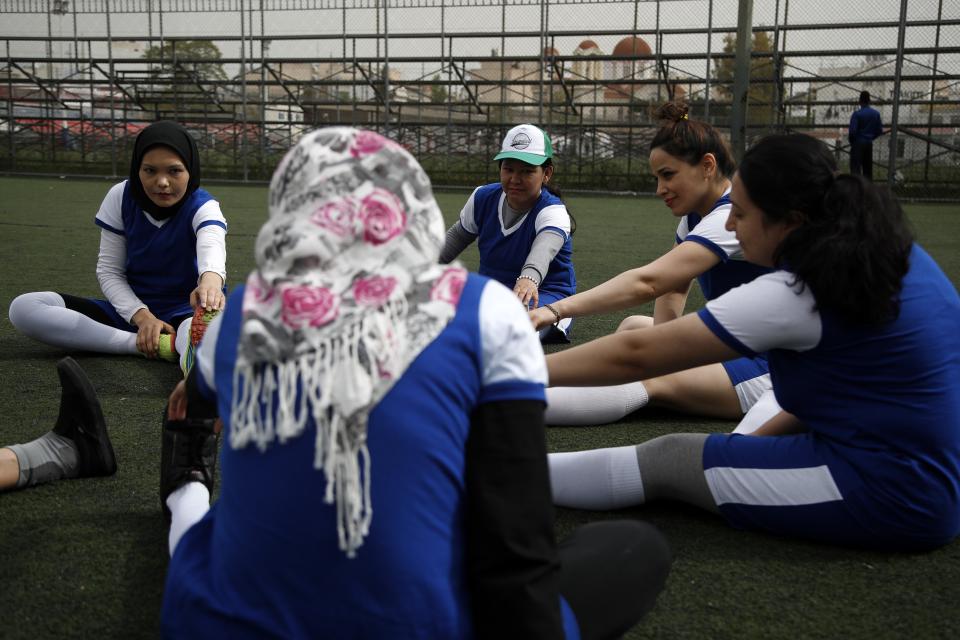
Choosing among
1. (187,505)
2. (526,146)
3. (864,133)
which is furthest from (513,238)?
(864,133)

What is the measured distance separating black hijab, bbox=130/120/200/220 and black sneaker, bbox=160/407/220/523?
2.08 m

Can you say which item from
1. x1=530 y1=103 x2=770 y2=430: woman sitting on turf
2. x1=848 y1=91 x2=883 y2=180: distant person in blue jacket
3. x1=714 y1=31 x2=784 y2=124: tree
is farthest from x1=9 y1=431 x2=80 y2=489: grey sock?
x1=714 y1=31 x2=784 y2=124: tree

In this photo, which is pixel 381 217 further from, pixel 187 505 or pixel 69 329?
pixel 69 329

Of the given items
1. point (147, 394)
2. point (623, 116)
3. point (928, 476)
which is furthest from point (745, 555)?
point (623, 116)

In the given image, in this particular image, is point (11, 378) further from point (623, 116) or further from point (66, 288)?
point (623, 116)

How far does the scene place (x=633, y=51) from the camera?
19.9 meters

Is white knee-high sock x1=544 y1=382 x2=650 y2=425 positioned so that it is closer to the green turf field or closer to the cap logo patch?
the green turf field

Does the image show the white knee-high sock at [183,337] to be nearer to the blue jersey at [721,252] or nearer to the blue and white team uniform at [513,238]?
the blue and white team uniform at [513,238]

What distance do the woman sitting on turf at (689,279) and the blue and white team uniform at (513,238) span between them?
1374 millimetres

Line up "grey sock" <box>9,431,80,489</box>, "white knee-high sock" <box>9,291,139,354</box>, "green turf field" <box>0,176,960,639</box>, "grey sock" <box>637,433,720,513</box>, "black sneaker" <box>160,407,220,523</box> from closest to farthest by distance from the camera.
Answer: "green turf field" <box>0,176,960,639</box> → "black sneaker" <box>160,407,220,523</box> → "grey sock" <box>637,433,720,513</box> → "grey sock" <box>9,431,80,489</box> → "white knee-high sock" <box>9,291,139,354</box>

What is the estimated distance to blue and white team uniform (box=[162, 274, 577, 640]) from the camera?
1.30 metres

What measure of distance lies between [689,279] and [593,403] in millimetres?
583

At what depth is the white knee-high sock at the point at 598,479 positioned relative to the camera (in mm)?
2660

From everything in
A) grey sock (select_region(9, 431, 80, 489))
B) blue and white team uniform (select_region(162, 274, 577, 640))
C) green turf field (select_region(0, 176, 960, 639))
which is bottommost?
green turf field (select_region(0, 176, 960, 639))
